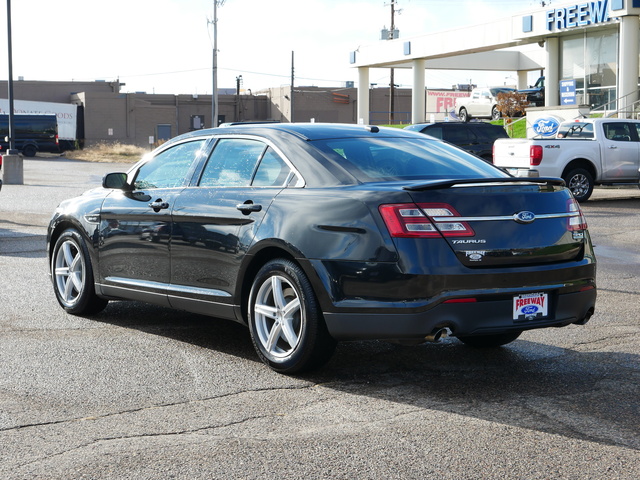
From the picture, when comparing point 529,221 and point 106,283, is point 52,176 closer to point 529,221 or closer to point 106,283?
point 106,283

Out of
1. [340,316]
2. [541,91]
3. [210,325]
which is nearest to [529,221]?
[340,316]

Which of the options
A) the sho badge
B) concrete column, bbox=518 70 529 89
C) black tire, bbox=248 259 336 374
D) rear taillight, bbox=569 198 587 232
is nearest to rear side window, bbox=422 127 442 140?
rear taillight, bbox=569 198 587 232

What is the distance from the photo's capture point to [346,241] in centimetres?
577

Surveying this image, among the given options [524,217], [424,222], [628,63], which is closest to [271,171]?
[424,222]

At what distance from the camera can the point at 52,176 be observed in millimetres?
37875

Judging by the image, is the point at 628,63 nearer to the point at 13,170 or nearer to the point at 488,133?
the point at 488,133

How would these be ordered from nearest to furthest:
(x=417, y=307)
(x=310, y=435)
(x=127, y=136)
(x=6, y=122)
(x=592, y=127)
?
(x=310, y=435)
(x=417, y=307)
(x=592, y=127)
(x=6, y=122)
(x=127, y=136)

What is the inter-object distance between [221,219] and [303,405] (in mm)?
1688

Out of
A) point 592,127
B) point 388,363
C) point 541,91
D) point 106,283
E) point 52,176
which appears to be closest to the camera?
point 388,363

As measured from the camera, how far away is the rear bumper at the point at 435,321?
18.3ft

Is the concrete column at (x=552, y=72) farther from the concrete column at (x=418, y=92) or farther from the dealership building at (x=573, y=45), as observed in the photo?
the concrete column at (x=418, y=92)

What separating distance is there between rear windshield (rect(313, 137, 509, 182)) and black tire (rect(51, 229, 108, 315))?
8.86ft

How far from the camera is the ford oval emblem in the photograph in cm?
580

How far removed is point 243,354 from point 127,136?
80.2 metres
